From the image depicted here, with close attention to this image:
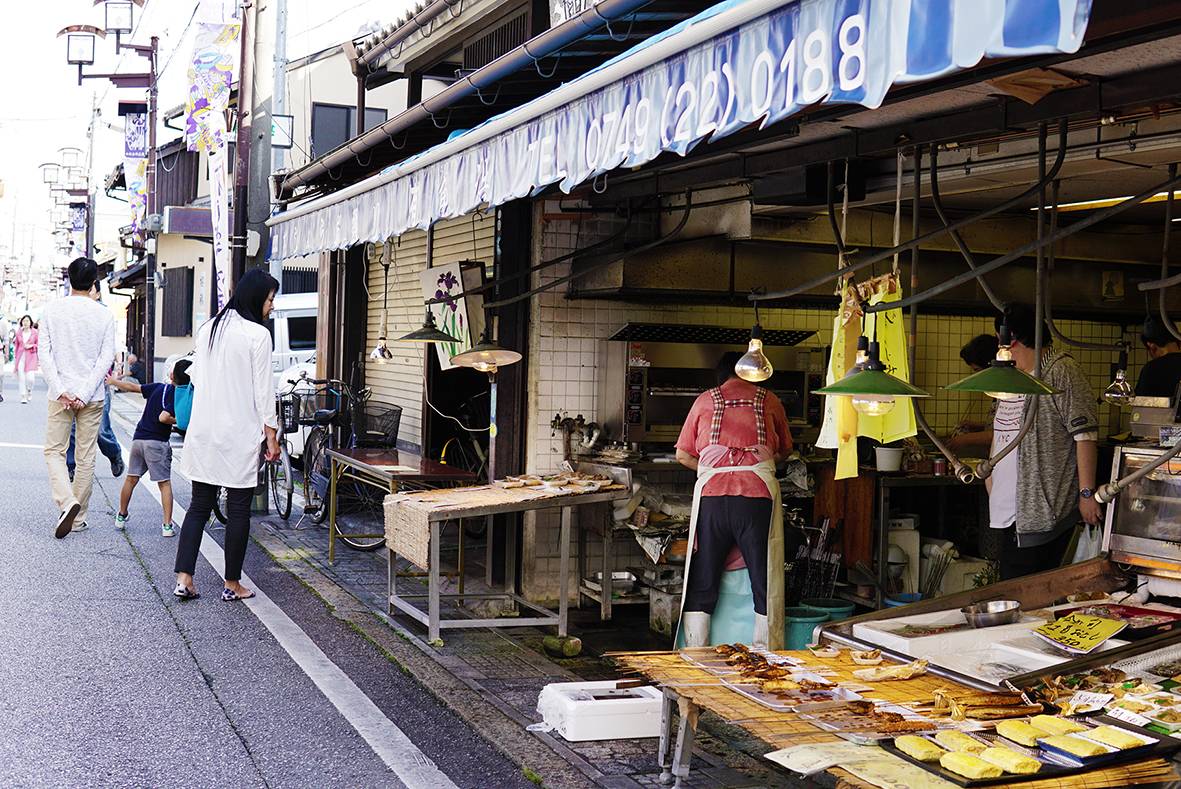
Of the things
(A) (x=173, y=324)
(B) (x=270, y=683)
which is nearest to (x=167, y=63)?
(A) (x=173, y=324)

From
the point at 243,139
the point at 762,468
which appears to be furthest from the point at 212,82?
the point at 762,468

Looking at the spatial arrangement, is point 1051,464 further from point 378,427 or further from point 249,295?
point 378,427

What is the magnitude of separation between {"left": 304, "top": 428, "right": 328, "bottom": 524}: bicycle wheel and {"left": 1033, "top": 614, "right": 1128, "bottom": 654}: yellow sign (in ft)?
29.7

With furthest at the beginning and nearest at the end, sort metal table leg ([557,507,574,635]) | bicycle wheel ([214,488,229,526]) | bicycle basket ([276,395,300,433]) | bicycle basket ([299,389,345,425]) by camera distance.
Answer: bicycle basket ([299,389,345,425]) → bicycle basket ([276,395,300,433]) → bicycle wheel ([214,488,229,526]) → metal table leg ([557,507,574,635])

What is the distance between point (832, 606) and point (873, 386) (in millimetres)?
4172

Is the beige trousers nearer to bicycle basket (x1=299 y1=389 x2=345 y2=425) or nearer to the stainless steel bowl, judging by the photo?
bicycle basket (x1=299 y1=389 x2=345 y2=425)

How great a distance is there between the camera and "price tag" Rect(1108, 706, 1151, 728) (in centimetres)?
439

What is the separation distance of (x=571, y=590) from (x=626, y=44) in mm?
4264

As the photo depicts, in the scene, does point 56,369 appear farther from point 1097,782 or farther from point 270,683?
point 1097,782

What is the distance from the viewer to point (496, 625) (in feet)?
28.8

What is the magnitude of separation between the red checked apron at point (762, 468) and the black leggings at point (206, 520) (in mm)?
3619

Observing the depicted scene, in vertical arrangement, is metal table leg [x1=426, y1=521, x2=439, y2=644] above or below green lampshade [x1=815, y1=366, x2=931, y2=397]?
below

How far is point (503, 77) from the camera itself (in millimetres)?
8273

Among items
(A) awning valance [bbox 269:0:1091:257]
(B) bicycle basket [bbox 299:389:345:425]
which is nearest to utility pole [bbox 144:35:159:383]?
(B) bicycle basket [bbox 299:389:345:425]
